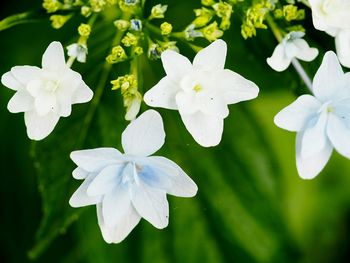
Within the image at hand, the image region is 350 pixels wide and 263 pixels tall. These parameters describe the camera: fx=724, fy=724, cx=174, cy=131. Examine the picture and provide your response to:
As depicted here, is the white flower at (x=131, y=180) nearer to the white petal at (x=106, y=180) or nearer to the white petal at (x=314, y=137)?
the white petal at (x=106, y=180)

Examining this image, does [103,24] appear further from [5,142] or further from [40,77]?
[5,142]

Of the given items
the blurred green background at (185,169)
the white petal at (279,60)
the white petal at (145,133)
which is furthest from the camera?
the blurred green background at (185,169)

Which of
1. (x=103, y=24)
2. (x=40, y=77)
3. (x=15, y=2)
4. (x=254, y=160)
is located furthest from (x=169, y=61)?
(x=15, y=2)

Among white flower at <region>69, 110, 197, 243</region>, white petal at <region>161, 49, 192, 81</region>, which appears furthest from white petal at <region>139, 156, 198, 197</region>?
white petal at <region>161, 49, 192, 81</region>

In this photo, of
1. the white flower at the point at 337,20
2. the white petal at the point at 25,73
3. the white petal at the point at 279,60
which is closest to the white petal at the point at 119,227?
the white petal at the point at 25,73

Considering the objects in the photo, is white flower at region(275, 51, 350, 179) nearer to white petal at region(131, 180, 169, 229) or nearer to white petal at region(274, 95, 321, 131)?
white petal at region(274, 95, 321, 131)

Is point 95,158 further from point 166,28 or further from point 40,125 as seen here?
point 166,28
